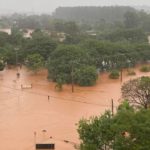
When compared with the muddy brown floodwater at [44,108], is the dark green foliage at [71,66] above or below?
above

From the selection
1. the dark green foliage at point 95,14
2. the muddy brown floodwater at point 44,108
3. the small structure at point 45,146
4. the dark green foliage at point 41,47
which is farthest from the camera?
the dark green foliage at point 95,14

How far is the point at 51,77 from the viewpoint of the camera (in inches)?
1369

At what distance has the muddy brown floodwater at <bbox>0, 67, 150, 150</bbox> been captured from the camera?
68.5ft

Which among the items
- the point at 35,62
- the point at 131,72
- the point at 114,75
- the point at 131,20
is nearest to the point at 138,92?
the point at 114,75

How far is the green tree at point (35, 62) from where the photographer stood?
121ft

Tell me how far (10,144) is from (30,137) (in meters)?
1.17

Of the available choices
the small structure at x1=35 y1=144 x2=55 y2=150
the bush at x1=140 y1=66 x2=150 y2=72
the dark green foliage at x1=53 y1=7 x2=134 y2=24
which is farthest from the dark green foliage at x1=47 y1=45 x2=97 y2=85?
the dark green foliage at x1=53 y1=7 x2=134 y2=24

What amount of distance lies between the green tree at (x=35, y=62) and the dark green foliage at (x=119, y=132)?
21.3 m

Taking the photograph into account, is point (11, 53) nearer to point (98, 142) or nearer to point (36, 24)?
point (98, 142)

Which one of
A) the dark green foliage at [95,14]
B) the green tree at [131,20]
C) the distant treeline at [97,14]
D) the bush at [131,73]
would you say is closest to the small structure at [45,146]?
the bush at [131,73]

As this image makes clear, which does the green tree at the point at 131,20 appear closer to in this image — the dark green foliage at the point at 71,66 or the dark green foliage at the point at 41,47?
the dark green foliage at the point at 41,47

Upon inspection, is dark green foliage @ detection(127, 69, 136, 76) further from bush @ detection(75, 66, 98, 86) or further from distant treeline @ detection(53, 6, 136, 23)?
distant treeline @ detection(53, 6, 136, 23)

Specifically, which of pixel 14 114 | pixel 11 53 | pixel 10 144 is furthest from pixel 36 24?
pixel 10 144

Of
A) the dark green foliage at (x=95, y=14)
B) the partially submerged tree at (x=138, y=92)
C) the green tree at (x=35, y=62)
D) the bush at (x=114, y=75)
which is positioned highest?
the dark green foliage at (x=95, y=14)
